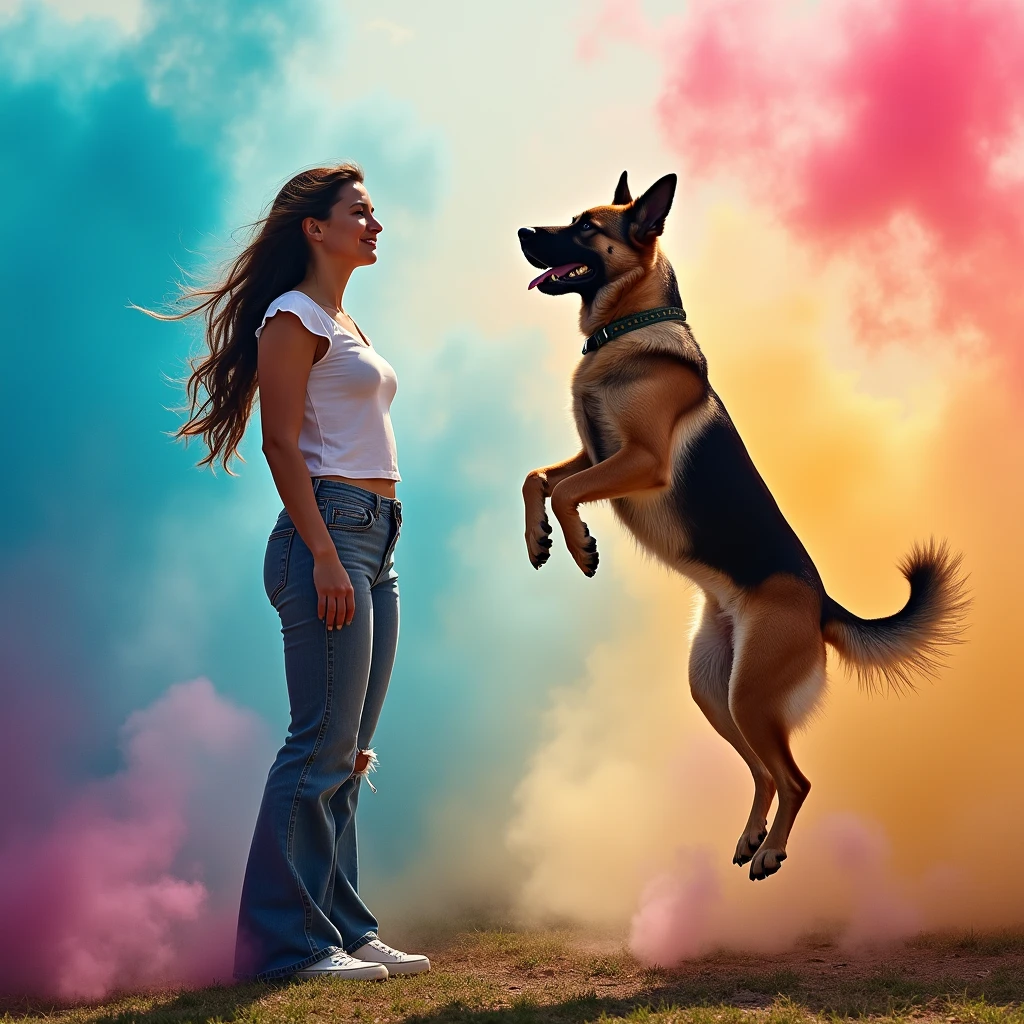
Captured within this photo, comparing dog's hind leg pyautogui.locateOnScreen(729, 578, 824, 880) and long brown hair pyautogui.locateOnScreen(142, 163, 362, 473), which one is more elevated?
long brown hair pyautogui.locateOnScreen(142, 163, 362, 473)

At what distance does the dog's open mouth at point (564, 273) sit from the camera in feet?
14.9

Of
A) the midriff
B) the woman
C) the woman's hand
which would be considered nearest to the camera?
the woman's hand

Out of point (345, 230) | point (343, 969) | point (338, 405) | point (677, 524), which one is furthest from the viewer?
point (677, 524)

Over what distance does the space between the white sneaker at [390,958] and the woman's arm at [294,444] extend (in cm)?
144

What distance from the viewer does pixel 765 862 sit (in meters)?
4.22

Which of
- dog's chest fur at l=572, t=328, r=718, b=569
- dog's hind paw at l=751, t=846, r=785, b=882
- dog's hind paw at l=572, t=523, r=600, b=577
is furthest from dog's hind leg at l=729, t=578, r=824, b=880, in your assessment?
dog's hind paw at l=572, t=523, r=600, b=577

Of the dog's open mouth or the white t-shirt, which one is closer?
the white t-shirt

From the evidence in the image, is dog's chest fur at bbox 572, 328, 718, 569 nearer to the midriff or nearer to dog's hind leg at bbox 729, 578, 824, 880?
dog's hind leg at bbox 729, 578, 824, 880

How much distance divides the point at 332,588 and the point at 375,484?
51 cm

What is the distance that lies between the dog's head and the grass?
Answer: 282 cm

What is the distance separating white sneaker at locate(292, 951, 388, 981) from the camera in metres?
3.97

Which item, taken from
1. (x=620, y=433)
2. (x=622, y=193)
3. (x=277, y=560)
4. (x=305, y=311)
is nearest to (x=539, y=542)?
(x=620, y=433)

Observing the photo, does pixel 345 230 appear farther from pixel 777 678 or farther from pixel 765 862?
pixel 765 862

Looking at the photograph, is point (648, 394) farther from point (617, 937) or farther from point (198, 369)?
point (617, 937)
